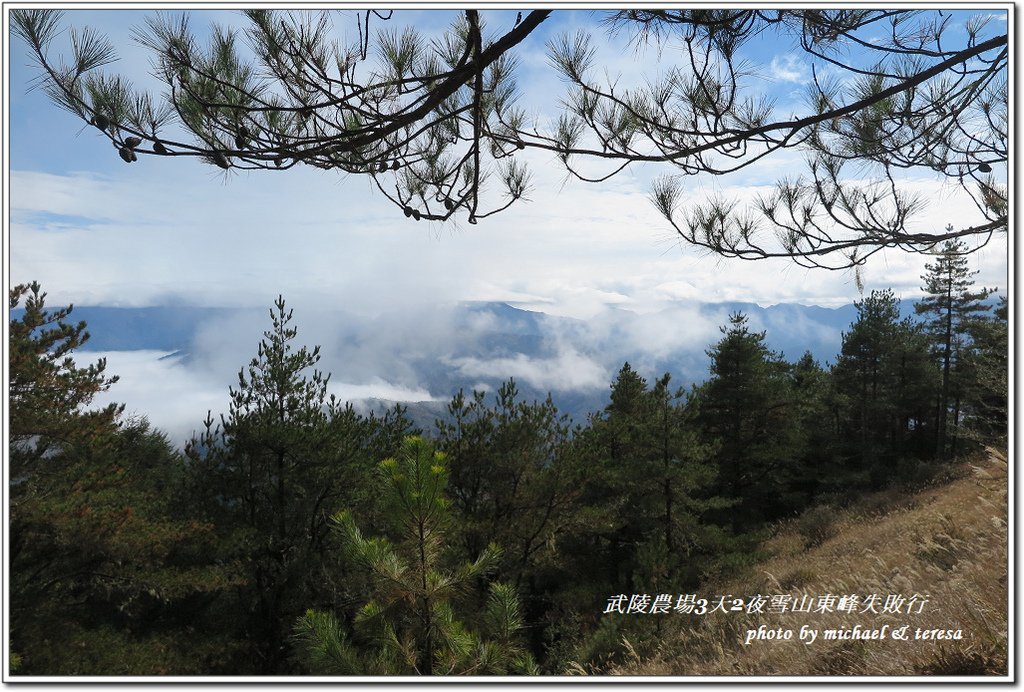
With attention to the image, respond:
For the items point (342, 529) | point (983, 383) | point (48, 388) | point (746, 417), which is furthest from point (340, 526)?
point (746, 417)

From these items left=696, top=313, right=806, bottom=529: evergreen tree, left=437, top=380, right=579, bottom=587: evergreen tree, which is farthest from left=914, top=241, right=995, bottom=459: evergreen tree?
left=437, top=380, right=579, bottom=587: evergreen tree

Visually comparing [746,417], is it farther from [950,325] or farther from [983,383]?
[983,383]

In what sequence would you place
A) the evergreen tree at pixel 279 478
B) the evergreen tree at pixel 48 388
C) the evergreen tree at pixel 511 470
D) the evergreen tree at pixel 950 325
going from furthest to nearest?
the evergreen tree at pixel 950 325 < the evergreen tree at pixel 511 470 < the evergreen tree at pixel 279 478 < the evergreen tree at pixel 48 388

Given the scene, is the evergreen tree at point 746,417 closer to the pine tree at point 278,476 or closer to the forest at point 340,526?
the forest at point 340,526

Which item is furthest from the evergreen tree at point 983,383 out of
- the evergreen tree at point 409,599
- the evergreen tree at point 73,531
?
the evergreen tree at point 73,531

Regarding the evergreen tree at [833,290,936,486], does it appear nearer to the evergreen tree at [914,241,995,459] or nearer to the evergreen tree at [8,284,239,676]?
the evergreen tree at [914,241,995,459]

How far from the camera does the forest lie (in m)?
3.09

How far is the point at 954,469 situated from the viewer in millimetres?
13969

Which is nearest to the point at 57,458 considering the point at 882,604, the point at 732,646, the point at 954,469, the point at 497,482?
the point at 497,482

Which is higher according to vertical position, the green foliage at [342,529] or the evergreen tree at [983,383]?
the evergreen tree at [983,383]

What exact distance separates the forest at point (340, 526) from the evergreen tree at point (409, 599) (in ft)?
0.04

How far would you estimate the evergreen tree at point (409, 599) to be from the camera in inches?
115

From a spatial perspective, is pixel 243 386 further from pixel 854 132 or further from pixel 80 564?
pixel 854 132

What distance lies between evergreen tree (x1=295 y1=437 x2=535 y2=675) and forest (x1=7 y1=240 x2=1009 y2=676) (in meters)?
0.01
